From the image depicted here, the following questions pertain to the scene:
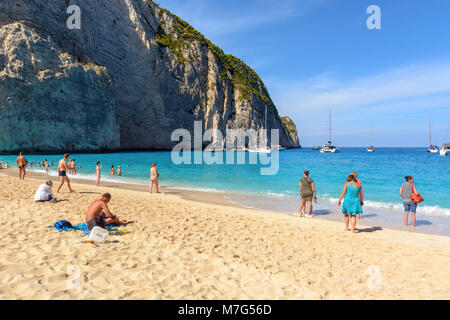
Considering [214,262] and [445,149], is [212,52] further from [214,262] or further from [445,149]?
[214,262]

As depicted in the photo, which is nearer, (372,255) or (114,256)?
(114,256)

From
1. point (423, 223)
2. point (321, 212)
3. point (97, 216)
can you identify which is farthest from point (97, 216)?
point (423, 223)

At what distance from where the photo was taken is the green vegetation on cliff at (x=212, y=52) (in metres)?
77.3

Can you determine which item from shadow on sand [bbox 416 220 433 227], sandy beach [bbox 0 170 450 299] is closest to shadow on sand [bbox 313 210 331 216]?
sandy beach [bbox 0 170 450 299]

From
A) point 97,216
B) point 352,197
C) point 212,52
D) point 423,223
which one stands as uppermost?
point 212,52

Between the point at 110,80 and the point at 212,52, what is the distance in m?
38.7

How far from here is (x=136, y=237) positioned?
626 cm

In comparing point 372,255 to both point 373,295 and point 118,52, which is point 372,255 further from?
point 118,52

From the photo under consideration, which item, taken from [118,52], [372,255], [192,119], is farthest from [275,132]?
[372,255]

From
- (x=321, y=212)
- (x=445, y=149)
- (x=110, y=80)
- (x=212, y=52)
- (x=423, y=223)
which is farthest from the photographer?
(x=212, y=52)

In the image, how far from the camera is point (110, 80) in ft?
195

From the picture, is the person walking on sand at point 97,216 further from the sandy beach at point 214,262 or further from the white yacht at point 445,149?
the white yacht at point 445,149

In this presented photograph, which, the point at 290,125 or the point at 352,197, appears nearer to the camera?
the point at 352,197
